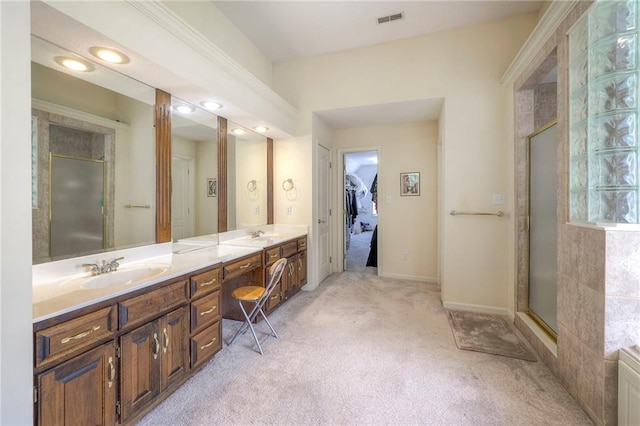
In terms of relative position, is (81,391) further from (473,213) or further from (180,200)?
(473,213)

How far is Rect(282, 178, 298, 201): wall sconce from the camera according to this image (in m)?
3.73

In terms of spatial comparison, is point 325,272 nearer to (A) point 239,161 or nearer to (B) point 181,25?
(A) point 239,161

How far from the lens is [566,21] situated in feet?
5.85

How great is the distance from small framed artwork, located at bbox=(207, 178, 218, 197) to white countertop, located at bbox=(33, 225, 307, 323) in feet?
1.77

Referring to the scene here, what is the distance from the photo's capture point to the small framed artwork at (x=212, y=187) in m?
2.74

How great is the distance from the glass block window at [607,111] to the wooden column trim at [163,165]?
2.93 meters

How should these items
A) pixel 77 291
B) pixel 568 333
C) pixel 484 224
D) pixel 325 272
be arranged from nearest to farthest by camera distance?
pixel 77 291, pixel 568 333, pixel 484 224, pixel 325 272

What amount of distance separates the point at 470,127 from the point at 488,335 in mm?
2168

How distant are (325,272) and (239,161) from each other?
216 centimetres

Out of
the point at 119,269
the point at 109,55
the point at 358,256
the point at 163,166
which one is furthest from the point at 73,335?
the point at 358,256

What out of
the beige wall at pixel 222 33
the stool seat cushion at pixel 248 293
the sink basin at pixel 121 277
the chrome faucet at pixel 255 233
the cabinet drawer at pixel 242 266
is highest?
the beige wall at pixel 222 33

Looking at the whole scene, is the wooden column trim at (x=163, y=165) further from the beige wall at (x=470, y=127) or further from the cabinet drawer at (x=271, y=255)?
the beige wall at (x=470, y=127)

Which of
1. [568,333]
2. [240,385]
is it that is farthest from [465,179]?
[240,385]

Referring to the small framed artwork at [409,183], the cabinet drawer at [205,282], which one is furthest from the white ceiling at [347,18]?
the cabinet drawer at [205,282]
